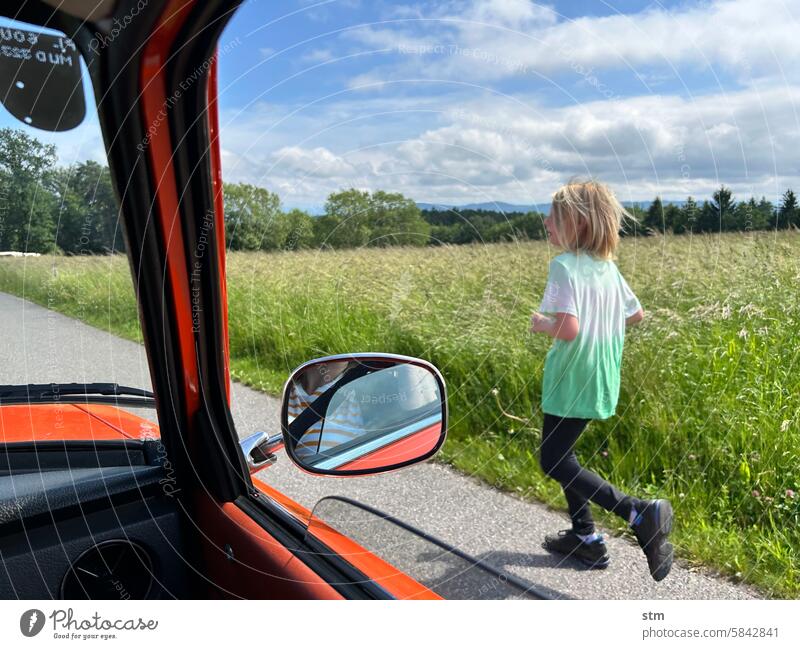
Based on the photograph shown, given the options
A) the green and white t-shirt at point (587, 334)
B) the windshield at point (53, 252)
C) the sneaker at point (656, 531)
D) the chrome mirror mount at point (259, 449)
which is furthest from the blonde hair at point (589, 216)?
the sneaker at point (656, 531)

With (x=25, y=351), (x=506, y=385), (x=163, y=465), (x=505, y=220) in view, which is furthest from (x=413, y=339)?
(x=25, y=351)

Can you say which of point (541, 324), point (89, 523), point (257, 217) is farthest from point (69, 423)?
point (541, 324)

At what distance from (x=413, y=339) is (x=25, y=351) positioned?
133cm

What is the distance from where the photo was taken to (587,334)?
1788 mm

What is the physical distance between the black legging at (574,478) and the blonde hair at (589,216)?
0.81 m

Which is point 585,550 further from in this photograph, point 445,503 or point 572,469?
point 445,503

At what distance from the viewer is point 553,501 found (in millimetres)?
2729

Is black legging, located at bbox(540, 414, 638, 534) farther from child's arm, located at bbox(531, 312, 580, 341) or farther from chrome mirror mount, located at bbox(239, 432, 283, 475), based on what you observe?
chrome mirror mount, located at bbox(239, 432, 283, 475)

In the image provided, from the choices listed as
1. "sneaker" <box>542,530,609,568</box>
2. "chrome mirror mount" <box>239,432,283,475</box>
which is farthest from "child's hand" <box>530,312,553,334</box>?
"sneaker" <box>542,530,609,568</box>

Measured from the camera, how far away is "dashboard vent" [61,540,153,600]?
1.13 meters

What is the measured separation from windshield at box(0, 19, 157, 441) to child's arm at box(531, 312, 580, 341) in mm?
994

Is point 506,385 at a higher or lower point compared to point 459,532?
higher

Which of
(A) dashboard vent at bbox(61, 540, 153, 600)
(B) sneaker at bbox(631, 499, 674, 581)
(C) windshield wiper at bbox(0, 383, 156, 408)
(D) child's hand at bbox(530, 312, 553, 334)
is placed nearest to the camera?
(A) dashboard vent at bbox(61, 540, 153, 600)

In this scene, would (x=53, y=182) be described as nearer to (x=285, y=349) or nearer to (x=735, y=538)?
(x=285, y=349)
